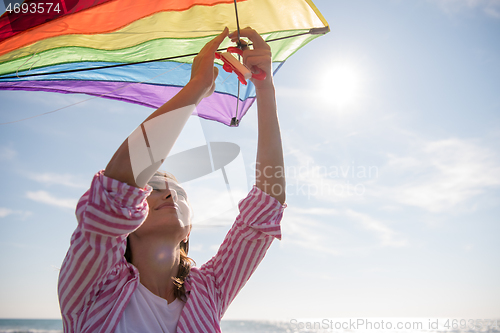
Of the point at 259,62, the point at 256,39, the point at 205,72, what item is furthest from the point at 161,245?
the point at 256,39

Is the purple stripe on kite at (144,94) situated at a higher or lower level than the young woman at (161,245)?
higher

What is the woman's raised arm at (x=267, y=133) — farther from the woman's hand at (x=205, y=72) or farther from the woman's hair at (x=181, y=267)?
the woman's hair at (x=181, y=267)

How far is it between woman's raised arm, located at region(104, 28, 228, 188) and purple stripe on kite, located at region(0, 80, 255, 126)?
1253mm

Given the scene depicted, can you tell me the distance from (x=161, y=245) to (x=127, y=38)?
1.24 meters

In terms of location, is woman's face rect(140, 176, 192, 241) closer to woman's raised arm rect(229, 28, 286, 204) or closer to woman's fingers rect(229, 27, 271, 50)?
woman's raised arm rect(229, 28, 286, 204)

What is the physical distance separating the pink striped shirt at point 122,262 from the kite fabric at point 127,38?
3.60ft

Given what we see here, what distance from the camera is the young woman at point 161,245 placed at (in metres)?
0.80

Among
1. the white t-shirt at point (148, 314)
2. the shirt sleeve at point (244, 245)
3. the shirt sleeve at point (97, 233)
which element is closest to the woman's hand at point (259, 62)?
the shirt sleeve at point (244, 245)

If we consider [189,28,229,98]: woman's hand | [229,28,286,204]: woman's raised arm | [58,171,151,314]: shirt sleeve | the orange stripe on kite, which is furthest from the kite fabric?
[58,171,151,314]: shirt sleeve

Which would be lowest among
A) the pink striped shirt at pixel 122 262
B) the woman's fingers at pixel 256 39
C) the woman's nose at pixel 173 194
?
the pink striped shirt at pixel 122 262

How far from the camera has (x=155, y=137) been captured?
0.85 metres

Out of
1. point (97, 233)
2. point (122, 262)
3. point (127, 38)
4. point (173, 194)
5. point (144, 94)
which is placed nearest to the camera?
point (97, 233)

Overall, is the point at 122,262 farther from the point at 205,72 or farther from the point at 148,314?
the point at 205,72

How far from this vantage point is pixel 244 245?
1.31 meters
